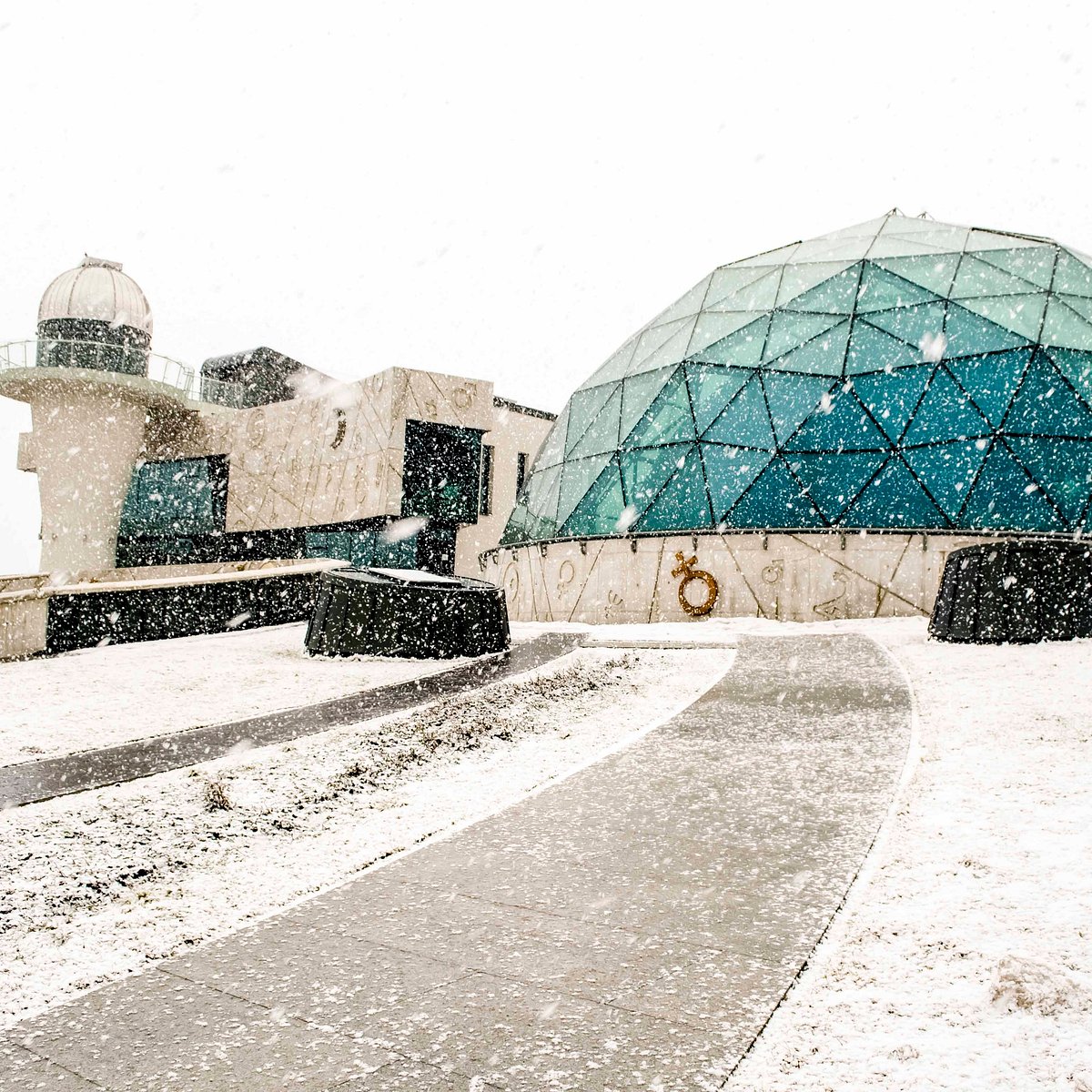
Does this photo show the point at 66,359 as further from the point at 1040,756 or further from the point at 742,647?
the point at 1040,756

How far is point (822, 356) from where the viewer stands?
77.7 ft

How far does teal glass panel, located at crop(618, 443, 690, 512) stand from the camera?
24.2m

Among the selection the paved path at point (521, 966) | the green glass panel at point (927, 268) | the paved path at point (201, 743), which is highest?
the green glass panel at point (927, 268)

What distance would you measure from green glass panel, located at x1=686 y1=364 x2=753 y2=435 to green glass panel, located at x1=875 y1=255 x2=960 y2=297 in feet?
17.5

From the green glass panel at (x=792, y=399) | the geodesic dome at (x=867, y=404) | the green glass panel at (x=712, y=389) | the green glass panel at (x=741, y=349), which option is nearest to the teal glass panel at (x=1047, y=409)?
the geodesic dome at (x=867, y=404)

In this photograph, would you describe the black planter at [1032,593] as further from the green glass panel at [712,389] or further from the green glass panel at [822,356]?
the green glass panel at [712,389]

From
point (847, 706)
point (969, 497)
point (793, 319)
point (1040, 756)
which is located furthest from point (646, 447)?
point (1040, 756)

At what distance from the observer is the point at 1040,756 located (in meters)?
5.77

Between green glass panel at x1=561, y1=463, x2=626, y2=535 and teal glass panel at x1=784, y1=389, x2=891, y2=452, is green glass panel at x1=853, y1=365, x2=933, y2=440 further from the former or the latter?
green glass panel at x1=561, y1=463, x2=626, y2=535

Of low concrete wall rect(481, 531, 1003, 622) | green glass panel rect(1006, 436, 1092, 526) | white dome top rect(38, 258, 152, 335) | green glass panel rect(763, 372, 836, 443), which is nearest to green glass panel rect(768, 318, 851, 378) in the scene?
green glass panel rect(763, 372, 836, 443)

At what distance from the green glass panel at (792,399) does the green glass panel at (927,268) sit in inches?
169

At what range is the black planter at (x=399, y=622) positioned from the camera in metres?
13.4

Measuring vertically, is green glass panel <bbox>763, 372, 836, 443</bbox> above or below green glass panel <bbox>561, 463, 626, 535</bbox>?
above

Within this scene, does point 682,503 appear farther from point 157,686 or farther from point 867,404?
point 157,686
